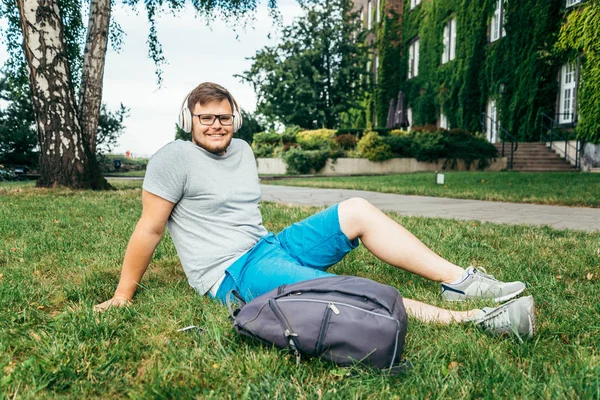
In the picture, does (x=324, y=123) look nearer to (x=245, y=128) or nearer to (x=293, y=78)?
(x=293, y=78)

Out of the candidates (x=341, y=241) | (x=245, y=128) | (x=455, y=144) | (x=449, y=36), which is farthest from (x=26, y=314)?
(x=245, y=128)

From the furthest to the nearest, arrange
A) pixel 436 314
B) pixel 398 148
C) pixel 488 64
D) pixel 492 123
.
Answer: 1. pixel 492 123
2. pixel 488 64
3. pixel 398 148
4. pixel 436 314

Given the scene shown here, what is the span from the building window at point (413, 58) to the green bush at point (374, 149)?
1157 centimetres

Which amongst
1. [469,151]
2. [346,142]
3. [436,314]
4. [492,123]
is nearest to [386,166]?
[346,142]

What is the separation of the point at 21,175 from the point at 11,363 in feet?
62.4

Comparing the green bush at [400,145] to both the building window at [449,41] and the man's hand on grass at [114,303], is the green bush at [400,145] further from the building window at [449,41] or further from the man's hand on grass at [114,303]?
the man's hand on grass at [114,303]

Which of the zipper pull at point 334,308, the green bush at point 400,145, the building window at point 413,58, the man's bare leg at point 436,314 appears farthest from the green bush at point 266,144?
the zipper pull at point 334,308

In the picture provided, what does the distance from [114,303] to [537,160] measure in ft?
55.6

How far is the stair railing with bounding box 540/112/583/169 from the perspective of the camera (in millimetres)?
16172

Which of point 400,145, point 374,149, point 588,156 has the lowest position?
point 588,156

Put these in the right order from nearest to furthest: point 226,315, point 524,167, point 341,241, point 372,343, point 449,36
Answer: point 372,343
point 226,315
point 341,241
point 524,167
point 449,36

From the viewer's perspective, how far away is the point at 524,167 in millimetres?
16656

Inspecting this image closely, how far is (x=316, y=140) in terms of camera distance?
2067 cm

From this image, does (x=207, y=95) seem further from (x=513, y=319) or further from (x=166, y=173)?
(x=513, y=319)
